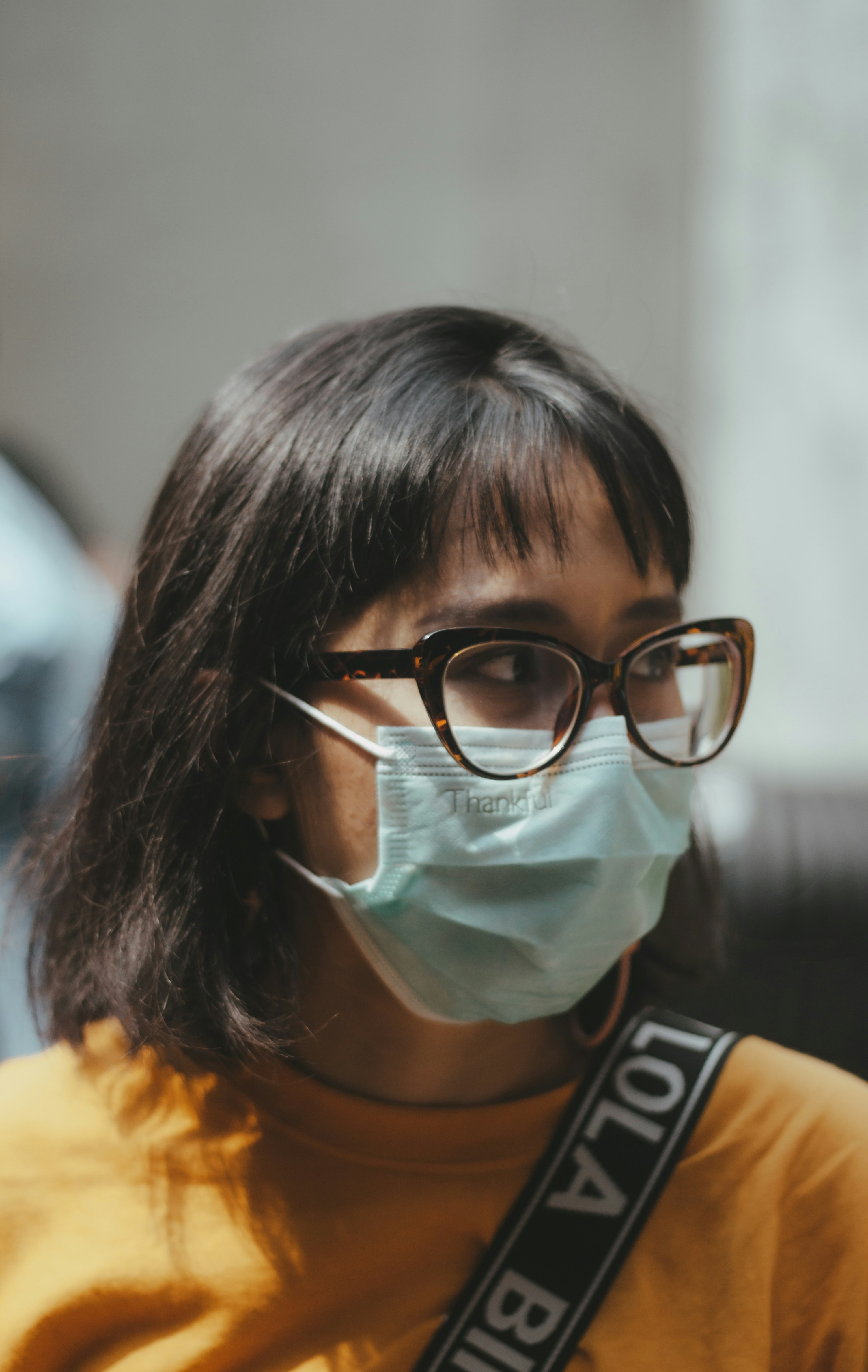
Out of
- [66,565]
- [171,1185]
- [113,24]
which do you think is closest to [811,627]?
[66,565]

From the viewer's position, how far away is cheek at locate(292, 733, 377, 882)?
117 cm

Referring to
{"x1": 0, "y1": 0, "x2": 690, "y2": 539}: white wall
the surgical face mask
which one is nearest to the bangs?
the surgical face mask

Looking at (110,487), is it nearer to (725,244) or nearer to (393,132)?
(393,132)

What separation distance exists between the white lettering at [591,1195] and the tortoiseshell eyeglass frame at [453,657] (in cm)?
50

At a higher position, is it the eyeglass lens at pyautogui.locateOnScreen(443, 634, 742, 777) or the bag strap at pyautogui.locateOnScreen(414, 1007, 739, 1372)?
the eyeglass lens at pyautogui.locateOnScreen(443, 634, 742, 777)

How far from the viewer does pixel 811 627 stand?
12.4 feet

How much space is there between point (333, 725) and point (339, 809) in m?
0.10

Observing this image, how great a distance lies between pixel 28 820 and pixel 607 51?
4338 mm

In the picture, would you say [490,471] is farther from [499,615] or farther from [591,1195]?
[591,1195]

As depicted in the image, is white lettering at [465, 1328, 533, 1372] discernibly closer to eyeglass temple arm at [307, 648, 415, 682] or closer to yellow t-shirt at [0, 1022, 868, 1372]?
yellow t-shirt at [0, 1022, 868, 1372]

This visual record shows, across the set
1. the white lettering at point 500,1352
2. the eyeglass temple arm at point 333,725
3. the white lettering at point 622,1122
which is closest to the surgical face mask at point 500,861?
the eyeglass temple arm at point 333,725

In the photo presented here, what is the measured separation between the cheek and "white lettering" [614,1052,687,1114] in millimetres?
454

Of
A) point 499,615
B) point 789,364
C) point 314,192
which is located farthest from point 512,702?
point 314,192

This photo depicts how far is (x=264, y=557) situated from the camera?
121cm
